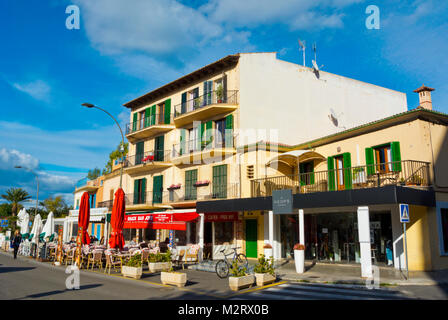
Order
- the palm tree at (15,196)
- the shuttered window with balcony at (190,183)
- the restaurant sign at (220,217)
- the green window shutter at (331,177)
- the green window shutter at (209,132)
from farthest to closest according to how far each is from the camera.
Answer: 1. the palm tree at (15,196)
2. the shuttered window with balcony at (190,183)
3. the green window shutter at (209,132)
4. the restaurant sign at (220,217)
5. the green window shutter at (331,177)

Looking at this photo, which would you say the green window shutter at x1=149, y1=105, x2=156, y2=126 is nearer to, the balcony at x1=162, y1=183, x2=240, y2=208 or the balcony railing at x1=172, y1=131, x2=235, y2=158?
the balcony railing at x1=172, y1=131, x2=235, y2=158

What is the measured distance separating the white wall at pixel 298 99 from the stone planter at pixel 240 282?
13.2 metres

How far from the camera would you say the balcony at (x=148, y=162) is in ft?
90.2

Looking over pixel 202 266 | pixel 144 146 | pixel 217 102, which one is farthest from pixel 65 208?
pixel 202 266

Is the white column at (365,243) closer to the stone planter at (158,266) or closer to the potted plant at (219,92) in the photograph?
the stone planter at (158,266)

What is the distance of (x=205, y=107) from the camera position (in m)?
23.7

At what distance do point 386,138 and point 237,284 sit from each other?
10.4 metres

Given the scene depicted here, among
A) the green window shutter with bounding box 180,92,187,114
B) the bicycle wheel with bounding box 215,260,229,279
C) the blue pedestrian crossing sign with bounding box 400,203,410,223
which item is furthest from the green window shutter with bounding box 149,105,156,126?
the blue pedestrian crossing sign with bounding box 400,203,410,223

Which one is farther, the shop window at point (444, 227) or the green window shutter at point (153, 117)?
the green window shutter at point (153, 117)

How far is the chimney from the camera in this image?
18.7 metres

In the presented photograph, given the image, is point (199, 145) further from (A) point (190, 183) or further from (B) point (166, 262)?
(B) point (166, 262)

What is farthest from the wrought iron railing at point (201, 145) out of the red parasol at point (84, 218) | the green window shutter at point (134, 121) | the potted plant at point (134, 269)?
the potted plant at point (134, 269)

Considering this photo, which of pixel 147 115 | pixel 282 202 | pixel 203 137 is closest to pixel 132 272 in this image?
pixel 282 202

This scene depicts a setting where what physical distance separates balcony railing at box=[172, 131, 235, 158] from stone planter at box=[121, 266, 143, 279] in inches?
446
